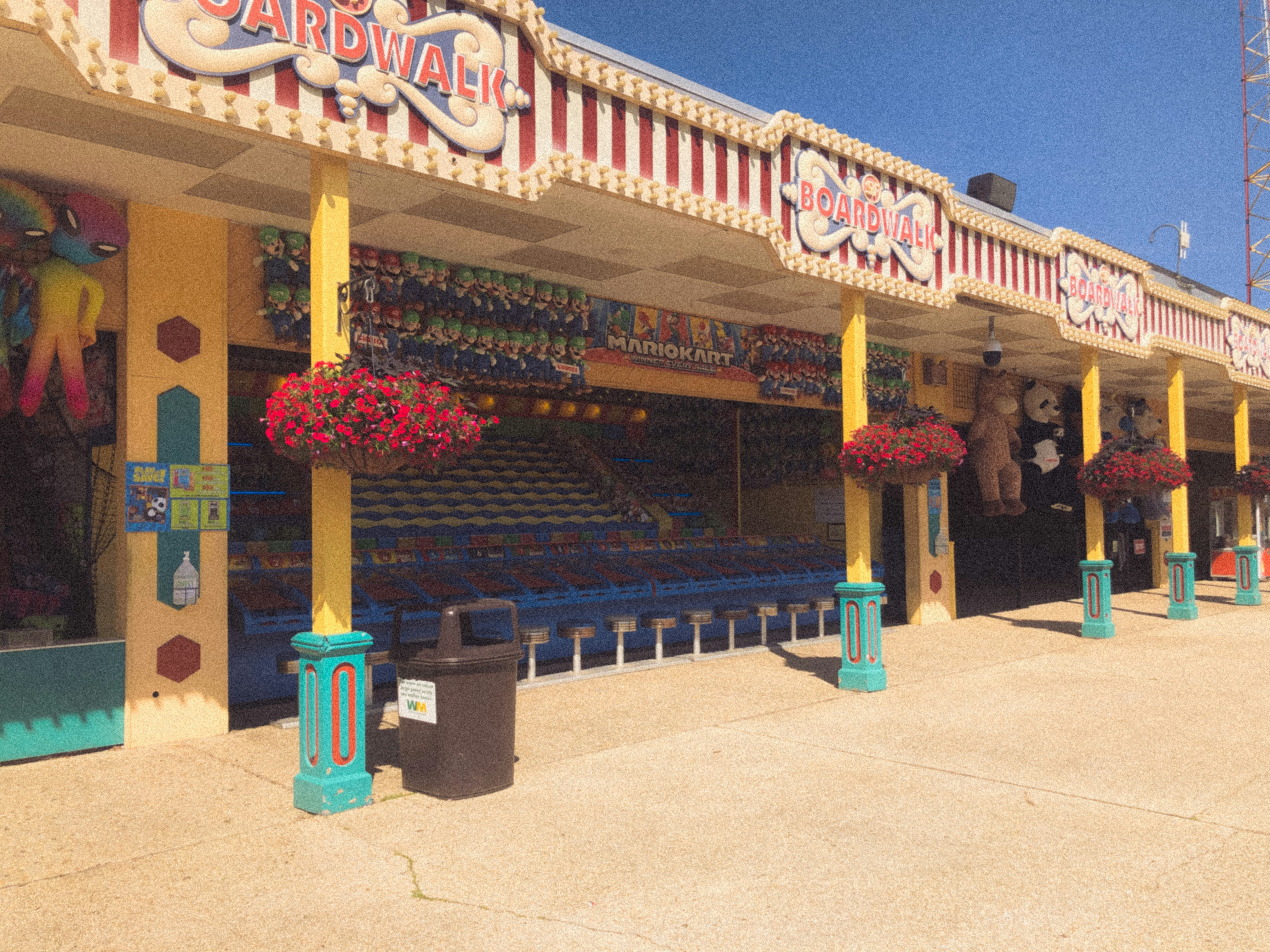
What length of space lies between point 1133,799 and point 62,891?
5.30m

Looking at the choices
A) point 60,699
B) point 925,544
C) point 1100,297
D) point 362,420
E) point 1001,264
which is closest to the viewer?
point 362,420

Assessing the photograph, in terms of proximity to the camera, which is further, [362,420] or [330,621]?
[330,621]

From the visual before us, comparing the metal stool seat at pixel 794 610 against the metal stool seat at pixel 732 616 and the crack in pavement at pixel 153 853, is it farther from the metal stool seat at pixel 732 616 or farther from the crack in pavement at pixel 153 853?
the crack in pavement at pixel 153 853

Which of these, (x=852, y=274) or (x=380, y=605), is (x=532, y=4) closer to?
(x=852, y=274)

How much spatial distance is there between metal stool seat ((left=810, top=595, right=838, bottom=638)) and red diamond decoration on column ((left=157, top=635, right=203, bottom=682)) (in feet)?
22.9

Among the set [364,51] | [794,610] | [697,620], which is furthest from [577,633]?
[364,51]

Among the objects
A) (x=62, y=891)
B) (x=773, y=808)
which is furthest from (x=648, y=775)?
(x=62, y=891)

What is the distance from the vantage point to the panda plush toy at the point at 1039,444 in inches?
588

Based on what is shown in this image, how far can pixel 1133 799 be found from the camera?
5.00 m

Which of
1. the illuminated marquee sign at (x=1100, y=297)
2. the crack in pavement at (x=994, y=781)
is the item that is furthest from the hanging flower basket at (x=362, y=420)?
the illuminated marquee sign at (x=1100, y=297)

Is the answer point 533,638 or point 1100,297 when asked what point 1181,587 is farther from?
point 533,638

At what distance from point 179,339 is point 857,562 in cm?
603

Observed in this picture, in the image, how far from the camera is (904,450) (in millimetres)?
8070

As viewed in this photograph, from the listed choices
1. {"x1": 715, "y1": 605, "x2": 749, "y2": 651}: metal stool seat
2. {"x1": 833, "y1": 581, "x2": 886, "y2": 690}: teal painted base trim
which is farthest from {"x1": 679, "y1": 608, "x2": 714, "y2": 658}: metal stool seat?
{"x1": 833, "y1": 581, "x2": 886, "y2": 690}: teal painted base trim
